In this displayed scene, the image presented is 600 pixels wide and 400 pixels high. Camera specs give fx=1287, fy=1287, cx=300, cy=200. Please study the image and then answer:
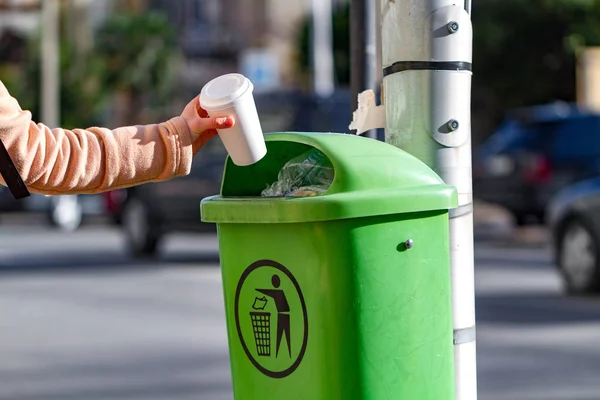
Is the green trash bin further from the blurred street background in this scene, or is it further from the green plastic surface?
the blurred street background

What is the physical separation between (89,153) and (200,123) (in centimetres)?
25

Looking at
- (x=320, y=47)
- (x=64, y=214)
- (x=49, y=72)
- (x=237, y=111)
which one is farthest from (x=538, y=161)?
(x=49, y=72)

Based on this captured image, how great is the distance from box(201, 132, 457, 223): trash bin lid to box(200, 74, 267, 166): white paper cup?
5.2 inches

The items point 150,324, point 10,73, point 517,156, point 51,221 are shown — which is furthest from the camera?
point 10,73

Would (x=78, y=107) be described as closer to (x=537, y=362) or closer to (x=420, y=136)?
(x=537, y=362)

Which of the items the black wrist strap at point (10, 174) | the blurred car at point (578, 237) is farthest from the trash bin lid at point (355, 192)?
the blurred car at point (578, 237)

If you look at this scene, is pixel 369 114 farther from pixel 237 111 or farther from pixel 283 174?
pixel 237 111

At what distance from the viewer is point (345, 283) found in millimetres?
2799

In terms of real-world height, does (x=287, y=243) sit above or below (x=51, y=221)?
above

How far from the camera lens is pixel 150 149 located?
279cm

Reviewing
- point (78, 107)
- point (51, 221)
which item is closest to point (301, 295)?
point (51, 221)

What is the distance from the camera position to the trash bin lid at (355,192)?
2.78 metres

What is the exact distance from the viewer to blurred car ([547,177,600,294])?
10625 millimetres

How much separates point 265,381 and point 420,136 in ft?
2.31
